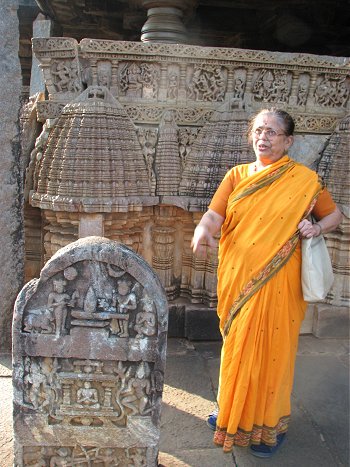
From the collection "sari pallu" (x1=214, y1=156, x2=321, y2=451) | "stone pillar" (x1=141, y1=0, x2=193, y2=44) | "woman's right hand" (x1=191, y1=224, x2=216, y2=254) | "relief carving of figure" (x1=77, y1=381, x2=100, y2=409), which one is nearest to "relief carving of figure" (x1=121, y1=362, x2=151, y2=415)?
"relief carving of figure" (x1=77, y1=381, x2=100, y2=409)

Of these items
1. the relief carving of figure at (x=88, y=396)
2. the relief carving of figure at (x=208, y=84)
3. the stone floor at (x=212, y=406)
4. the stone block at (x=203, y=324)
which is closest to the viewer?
the relief carving of figure at (x=88, y=396)

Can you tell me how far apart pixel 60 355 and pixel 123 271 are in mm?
466

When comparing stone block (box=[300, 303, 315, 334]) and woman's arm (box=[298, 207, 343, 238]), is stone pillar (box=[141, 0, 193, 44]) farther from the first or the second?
stone block (box=[300, 303, 315, 334])

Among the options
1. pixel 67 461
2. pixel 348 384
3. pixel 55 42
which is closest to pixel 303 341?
pixel 348 384

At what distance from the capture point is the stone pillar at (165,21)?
386cm

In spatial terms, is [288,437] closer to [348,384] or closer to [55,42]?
[348,384]

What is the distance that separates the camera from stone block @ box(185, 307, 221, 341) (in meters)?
3.42

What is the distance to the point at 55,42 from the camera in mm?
3133

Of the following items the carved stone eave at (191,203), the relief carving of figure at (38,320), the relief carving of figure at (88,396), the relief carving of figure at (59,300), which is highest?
the carved stone eave at (191,203)

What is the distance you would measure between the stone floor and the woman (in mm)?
142

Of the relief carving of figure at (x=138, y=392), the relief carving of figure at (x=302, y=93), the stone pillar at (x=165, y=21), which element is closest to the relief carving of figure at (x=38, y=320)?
the relief carving of figure at (x=138, y=392)

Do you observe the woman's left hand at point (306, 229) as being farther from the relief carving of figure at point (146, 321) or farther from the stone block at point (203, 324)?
the stone block at point (203, 324)

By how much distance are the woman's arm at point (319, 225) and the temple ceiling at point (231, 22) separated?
140 inches

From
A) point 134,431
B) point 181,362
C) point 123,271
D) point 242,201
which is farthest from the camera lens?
point 181,362
